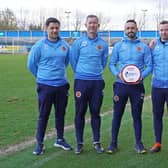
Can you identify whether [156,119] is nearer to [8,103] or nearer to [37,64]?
[37,64]

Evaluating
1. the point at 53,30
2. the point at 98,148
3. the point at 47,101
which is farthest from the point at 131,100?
the point at 53,30

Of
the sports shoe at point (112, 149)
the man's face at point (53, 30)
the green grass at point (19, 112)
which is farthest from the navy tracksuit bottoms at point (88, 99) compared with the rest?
the green grass at point (19, 112)

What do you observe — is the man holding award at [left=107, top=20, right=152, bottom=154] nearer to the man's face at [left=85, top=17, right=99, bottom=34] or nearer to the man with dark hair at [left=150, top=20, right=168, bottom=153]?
the man with dark hair at [left=150, top=20, right=168, bottom=153]

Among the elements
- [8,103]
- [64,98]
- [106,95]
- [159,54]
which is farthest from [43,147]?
[106,95]

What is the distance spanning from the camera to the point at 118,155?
679 centimetres

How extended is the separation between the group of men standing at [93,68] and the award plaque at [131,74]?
4 centimetres

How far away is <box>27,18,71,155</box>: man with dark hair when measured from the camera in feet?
22.1

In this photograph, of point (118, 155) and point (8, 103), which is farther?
point (8, 103)

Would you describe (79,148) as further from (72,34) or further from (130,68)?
(72,34)

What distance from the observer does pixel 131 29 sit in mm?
6660

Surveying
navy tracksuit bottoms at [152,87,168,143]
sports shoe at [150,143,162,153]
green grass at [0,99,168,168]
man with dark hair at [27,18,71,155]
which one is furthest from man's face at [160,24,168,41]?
green grass at [0,99,168,168]

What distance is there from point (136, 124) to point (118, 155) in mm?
588

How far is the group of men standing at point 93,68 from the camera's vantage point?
6.71 meters

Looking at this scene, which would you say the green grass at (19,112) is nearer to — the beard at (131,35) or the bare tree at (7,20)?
the beard at (131,35)
